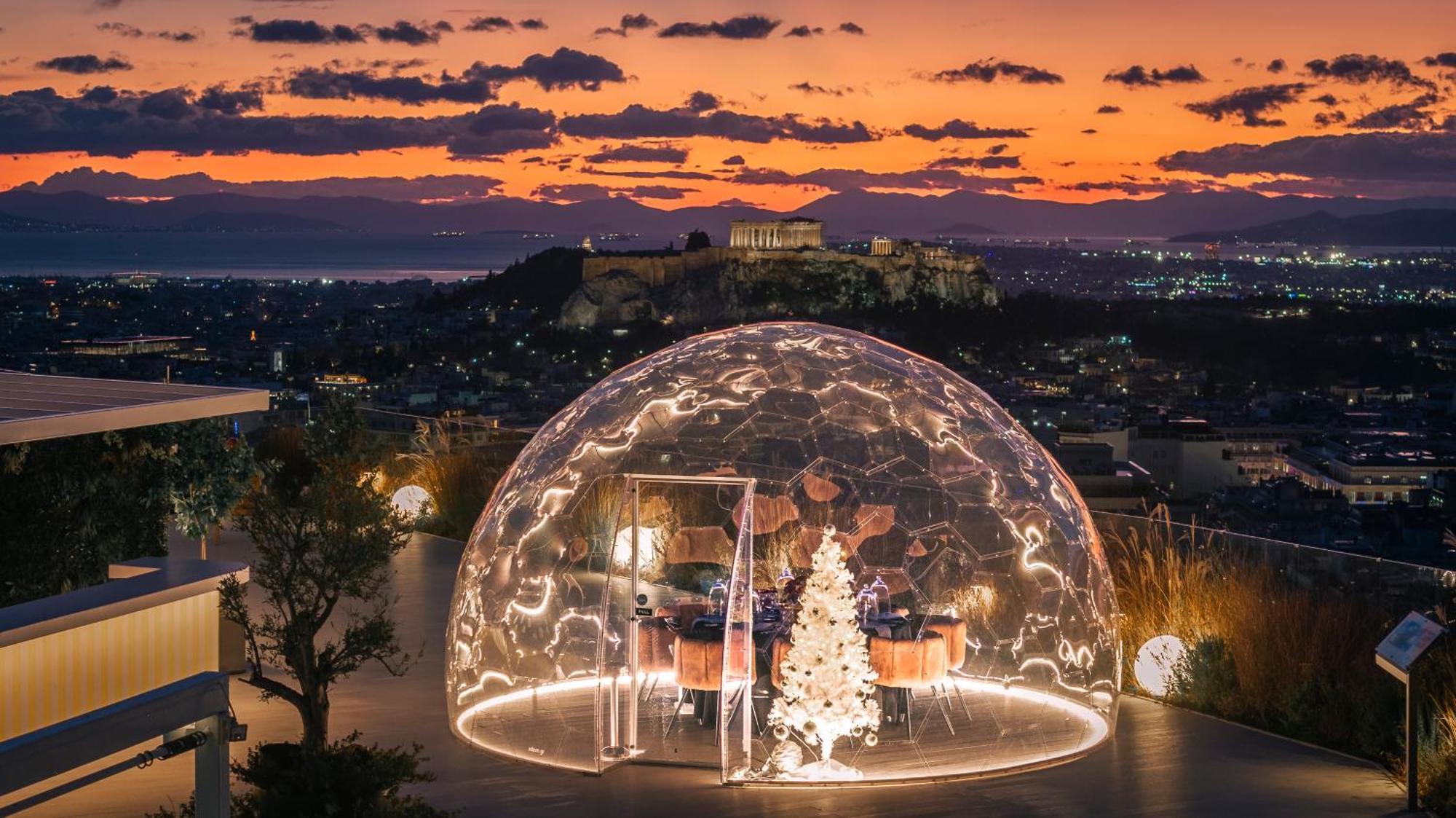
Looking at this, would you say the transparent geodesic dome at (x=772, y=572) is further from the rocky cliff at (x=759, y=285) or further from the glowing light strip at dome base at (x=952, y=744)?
the rocky cliff at (x=759, y=285)

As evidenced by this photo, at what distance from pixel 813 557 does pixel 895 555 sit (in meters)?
0.66

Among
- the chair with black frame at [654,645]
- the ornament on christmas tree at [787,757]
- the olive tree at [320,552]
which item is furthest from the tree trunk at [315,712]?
the ornament on christmas tree at [787,757]

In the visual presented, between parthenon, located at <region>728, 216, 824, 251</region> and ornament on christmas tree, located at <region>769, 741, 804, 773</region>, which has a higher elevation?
parthenon, located at <region>728, 216, 824, 251</region>

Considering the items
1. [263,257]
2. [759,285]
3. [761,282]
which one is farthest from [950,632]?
[263,257]

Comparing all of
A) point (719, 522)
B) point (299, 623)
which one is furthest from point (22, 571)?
point (719, 522)

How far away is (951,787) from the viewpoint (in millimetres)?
7297

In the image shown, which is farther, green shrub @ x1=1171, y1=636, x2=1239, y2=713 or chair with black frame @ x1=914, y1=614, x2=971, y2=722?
green shrub @ x1=1171, y1=636, x2=1239, y2=713

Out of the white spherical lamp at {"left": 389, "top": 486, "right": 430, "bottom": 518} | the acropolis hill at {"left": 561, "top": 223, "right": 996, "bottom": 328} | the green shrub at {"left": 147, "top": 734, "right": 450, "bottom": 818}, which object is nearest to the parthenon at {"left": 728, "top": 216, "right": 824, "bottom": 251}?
the acropolis hill at {"left": 561, "top": 223, "right": 996, "bottom": 328}

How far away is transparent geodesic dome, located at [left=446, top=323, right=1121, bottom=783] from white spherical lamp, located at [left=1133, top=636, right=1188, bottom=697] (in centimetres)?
68

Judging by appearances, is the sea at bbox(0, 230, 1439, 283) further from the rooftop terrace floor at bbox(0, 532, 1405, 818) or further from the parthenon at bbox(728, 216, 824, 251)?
the rooftop terrace floor at bbox(0, 532, 1405, 818)

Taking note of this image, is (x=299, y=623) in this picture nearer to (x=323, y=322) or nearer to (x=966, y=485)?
(x=966, y=485)

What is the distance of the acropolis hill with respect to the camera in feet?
293

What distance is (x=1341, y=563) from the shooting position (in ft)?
29.3

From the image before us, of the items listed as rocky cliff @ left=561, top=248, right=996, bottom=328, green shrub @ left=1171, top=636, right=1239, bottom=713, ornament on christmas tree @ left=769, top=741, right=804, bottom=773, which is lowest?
ornament on christmas tree @ left=769, top=741, right=804, bottom=773
